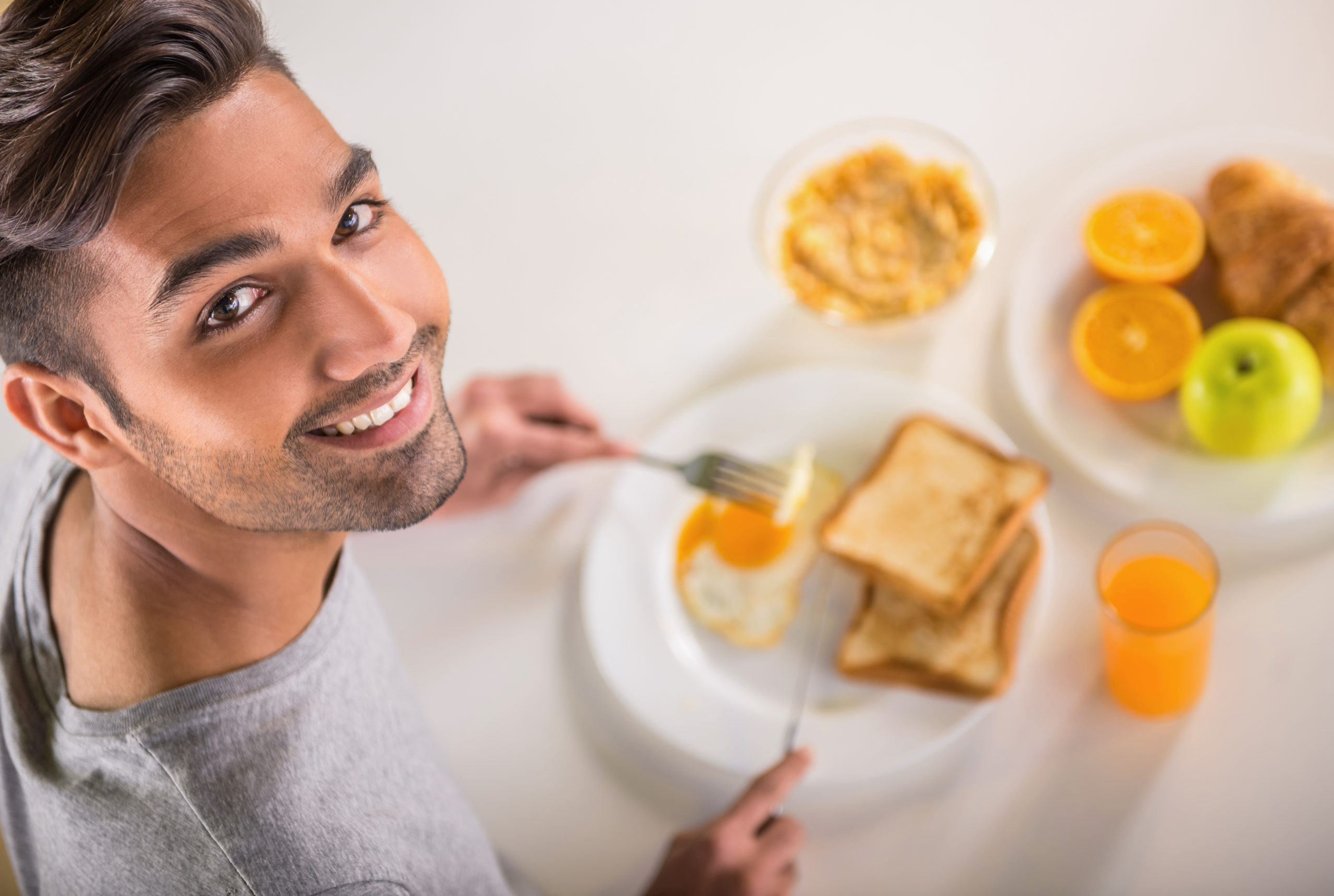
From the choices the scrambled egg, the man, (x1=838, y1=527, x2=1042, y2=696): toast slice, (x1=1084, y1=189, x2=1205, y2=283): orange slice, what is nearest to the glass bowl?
the scrambled egg

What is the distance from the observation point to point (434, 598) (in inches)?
55.7

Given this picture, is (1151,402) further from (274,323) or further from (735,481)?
(274,323)

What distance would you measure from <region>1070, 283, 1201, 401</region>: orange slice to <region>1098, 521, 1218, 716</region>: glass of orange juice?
23 centimetres

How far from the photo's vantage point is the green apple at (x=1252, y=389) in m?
1.17

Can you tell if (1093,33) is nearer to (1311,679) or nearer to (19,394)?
(1311,679)

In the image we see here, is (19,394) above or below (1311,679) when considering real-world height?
below

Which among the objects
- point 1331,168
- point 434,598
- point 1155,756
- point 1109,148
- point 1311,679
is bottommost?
point 434,598

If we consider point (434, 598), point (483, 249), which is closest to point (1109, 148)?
point (483, 249)

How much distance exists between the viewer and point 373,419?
67 cm

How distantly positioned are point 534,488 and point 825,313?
0.48m

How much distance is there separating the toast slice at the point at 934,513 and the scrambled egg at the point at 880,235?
7.4 inches

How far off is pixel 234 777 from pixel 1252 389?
112 cm

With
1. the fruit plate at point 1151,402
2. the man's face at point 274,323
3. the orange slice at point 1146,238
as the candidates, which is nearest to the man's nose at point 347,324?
the man's face at point 274,323

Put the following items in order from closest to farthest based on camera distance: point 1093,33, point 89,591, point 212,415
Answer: point 212,415 → point 89,591 → point 1093,33
